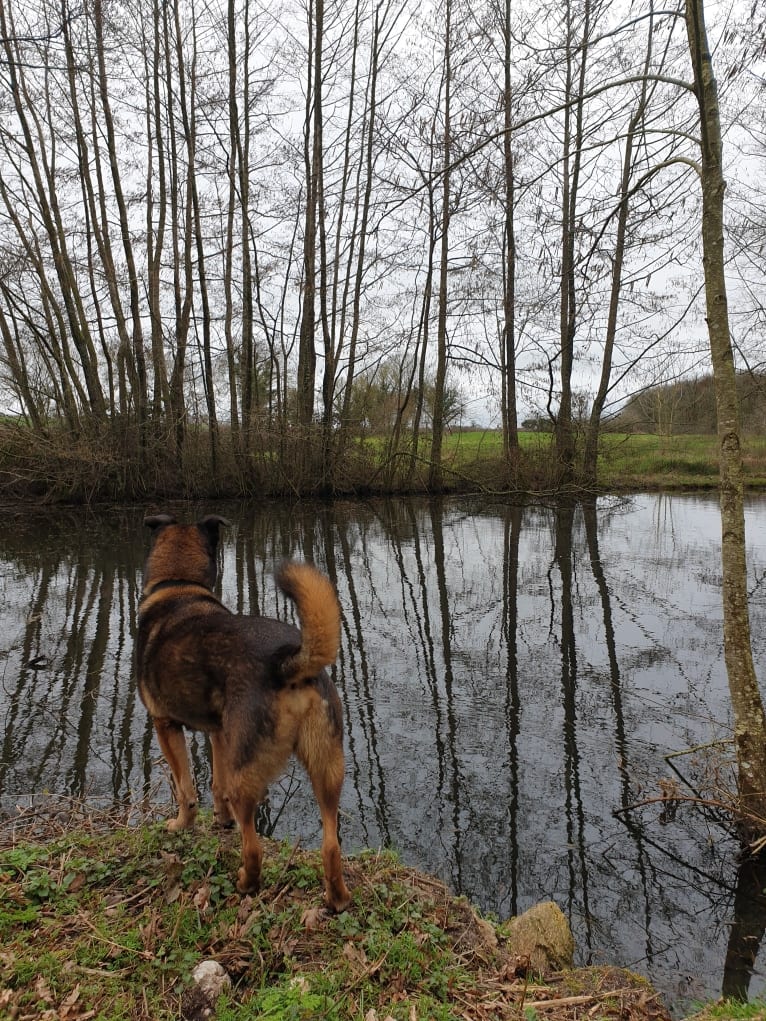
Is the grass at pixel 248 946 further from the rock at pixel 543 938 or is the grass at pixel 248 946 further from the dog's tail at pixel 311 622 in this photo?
the dog's tail at pixel 311 622

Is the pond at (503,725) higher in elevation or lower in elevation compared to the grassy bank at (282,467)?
lower

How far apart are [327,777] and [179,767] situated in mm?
1125

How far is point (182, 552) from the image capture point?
3934 millimetres

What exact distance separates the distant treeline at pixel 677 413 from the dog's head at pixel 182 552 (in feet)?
62.9

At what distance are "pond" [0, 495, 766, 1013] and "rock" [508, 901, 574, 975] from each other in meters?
0.14

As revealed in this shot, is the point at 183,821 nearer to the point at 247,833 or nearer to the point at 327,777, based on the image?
the point at 247,833

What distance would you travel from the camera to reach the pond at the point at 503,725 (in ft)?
10.9

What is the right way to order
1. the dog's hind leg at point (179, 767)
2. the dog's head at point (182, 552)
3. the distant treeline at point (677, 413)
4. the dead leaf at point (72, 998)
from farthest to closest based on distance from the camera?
the distant treeline at point (677, 413), the dog's head at point (182, 552), the dog's hind leg at point (179, 767), the dead leaf at point (72, 998)

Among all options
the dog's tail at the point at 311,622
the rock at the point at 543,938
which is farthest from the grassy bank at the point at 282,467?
the rock at the point at 543,938

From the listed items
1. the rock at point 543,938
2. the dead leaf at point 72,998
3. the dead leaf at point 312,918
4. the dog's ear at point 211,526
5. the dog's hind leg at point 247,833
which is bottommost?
the rock at point 543,938

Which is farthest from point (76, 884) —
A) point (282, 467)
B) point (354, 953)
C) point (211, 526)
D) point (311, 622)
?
point (282, 467)

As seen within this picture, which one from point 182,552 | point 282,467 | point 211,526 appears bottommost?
point 182,552

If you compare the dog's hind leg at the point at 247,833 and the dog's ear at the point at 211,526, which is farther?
the dog's ear at the point at 211,526

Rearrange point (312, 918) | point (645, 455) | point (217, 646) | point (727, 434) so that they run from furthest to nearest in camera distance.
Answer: point (645, 455) → point (727, 434) → point (217, 646) → point (312, 918)
